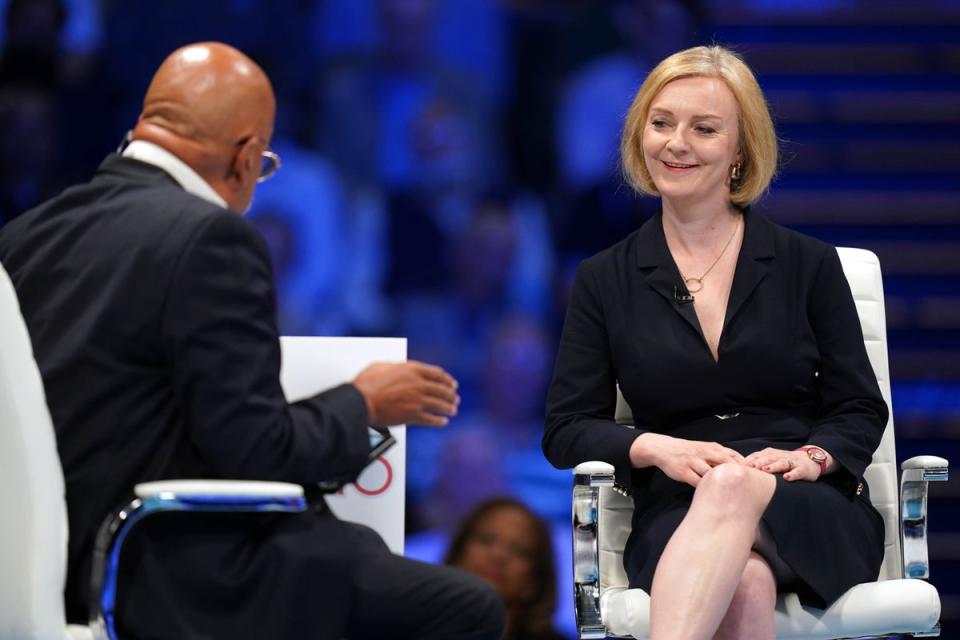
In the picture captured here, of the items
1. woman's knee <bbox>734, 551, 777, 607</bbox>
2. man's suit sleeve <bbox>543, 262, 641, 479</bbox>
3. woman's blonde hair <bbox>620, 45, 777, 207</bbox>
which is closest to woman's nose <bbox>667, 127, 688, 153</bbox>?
woman's blonde hair <bbox>620, 45, 777, 207</bbox>

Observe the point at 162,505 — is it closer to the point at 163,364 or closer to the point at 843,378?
the point at 163,364

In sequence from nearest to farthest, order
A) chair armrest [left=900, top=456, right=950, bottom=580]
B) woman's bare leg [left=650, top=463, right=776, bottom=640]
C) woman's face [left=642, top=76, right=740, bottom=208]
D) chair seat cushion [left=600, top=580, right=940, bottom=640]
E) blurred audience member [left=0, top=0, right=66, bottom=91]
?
woman's bare leg [left=650, top=463, right=776, bottom=640], chair seat cushion [left=600, top=580, right=940, bottom=640], chair armrest [left=900, top=456, right=950, bottom=580], woman's face [left=642, top=76, right=740, bottom=208], blurred audience member [left=0, top=0, right=66, bottom=91]

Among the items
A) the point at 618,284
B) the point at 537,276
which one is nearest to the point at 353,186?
the point at 537,276

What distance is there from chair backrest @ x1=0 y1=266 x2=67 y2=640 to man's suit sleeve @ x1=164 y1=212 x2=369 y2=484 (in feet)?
0.67

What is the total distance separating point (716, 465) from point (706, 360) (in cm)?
29

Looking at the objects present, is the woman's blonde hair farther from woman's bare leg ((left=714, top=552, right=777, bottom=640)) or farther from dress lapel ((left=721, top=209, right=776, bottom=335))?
woman's bare leg ((left=714, top=552, right=777, bottom=640))

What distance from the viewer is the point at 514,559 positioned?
487cm

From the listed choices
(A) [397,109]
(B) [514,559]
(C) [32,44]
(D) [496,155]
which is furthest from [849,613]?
(C) [32,44]

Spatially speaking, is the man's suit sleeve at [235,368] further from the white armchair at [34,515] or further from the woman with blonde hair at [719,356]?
the woman with blonde hair at [719,356]

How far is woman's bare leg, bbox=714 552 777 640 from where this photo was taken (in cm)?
271

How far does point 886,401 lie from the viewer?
3326 millimetres

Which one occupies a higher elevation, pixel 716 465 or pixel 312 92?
pixel 312 92

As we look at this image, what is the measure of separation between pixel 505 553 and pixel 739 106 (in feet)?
6.99

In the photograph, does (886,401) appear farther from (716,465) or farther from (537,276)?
(537,276)
